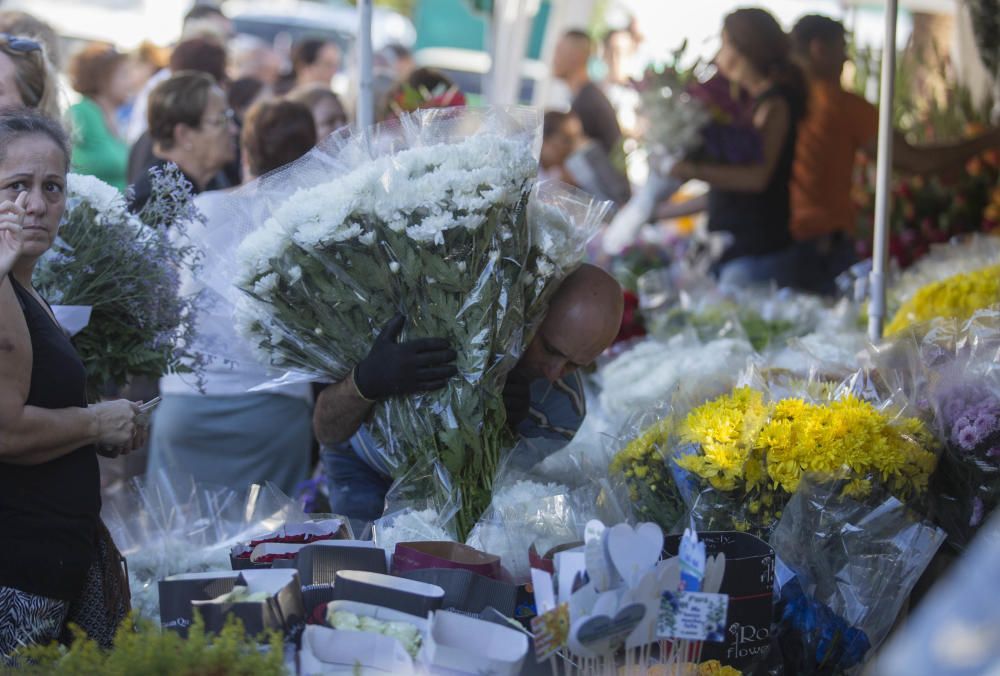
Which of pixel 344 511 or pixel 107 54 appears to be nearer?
pixel 344 511

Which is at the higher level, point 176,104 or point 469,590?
point 176,104

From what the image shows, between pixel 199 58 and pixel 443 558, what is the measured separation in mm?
3677

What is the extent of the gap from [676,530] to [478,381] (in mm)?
508

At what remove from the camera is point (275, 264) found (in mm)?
2258

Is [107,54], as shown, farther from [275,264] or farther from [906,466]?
[906,466]

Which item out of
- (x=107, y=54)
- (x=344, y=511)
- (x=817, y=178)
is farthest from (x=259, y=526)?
(x=107, y=54)

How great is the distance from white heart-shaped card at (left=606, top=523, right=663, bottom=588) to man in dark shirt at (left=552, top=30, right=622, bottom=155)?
4.65 m

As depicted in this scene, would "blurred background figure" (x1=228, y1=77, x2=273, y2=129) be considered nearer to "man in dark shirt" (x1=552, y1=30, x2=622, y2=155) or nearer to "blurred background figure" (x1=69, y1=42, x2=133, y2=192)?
"blurred background figure" (x1=69, y1=42, x2=133, y2=192)

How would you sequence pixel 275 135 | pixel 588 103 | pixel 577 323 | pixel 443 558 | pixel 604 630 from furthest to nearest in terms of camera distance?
pixel 588 103
pixel 275 135
pixel 577 323
pixel 443 558
pixel 604 630

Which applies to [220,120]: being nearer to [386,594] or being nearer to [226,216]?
[226,216]

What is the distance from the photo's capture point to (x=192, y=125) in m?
3.84

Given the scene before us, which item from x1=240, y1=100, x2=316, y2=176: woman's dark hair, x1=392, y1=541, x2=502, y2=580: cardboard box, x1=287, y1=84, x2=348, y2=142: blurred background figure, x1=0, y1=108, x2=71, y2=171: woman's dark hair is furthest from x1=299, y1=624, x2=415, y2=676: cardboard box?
x1=287, y1=84, x2=348, y2=142: blurred background figure

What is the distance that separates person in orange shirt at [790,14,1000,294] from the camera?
501cm

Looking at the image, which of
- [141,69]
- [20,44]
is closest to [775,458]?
[20,44]
